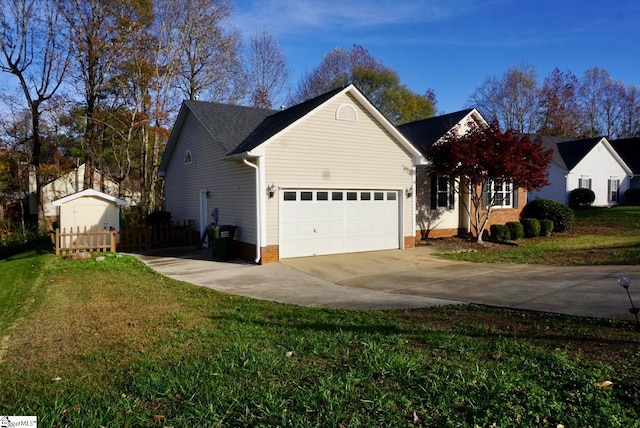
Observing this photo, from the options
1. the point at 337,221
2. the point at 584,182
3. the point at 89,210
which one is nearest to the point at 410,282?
the point at 337,221

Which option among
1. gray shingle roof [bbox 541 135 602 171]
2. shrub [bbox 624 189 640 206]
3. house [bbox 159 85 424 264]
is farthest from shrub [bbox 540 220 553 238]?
shrub [bbox 624 189 640 206]

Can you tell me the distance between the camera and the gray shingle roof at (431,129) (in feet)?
62.4

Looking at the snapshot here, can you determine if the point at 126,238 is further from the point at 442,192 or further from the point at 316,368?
the point at 316,368

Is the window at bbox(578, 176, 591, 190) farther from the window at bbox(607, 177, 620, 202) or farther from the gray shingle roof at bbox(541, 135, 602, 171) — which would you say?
the window at bbox(607, 177, 620, 202)

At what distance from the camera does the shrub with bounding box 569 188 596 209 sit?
→ 1147 inches

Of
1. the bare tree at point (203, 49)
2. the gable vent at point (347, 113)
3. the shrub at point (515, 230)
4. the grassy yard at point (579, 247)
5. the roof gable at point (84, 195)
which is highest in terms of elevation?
the bare tree at point (203, 49)

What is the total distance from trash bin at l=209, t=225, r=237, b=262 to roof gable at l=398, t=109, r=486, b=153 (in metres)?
8.76

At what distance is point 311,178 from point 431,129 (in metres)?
9.16

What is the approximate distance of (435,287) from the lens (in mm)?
9328

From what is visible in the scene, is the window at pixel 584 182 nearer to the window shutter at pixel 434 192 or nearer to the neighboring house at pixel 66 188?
the window shutter at pixel 434 192

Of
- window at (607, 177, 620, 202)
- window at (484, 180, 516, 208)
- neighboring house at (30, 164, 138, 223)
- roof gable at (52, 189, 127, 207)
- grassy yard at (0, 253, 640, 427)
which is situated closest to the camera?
grassy yard at (0, 253, 640, 427)

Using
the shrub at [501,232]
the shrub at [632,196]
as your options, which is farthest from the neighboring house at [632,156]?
the shrub at [501,232]

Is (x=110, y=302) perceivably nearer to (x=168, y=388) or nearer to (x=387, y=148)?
(x=168, y=388)

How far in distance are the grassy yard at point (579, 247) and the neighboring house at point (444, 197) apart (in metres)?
1.27
